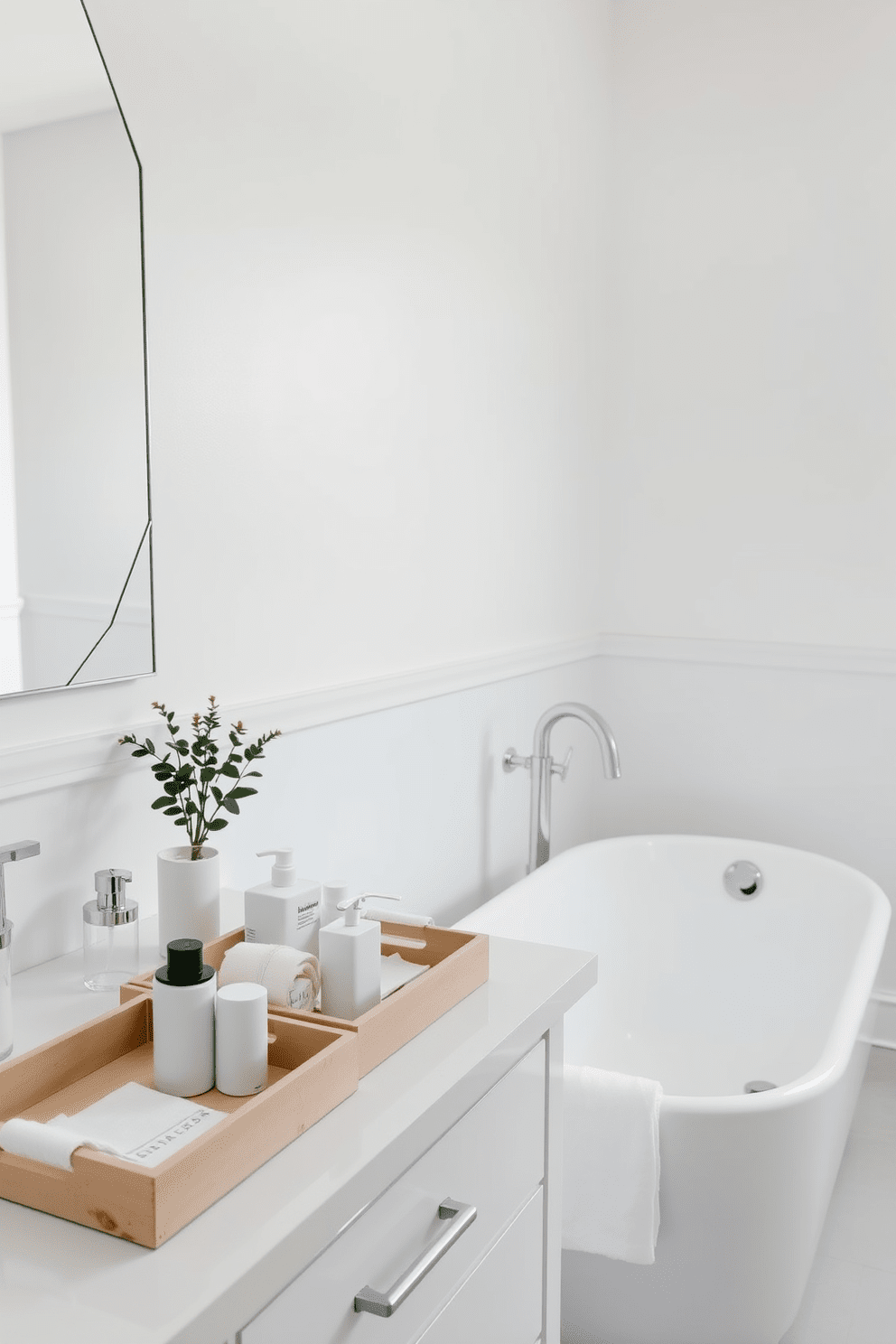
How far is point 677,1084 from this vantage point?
7.61 ft

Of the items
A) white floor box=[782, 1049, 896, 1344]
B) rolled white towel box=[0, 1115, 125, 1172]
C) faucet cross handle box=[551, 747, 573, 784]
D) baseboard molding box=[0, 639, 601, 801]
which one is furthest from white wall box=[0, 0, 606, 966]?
white floor box=[782, 1049, 896, 1344]

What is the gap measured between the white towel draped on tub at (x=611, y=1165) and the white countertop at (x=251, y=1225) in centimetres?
51

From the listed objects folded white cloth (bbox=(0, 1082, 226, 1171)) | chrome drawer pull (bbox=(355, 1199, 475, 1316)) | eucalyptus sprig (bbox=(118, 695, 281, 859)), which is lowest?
chrome drawer pull (bbox=(355, 1199, 475, 1316))

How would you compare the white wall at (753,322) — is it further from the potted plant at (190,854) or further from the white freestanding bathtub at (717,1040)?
the potted plant at (190,854)

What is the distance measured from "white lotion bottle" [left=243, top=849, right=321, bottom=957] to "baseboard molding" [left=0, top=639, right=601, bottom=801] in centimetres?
28

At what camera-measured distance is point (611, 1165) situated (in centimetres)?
149

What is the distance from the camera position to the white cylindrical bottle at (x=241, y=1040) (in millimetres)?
845

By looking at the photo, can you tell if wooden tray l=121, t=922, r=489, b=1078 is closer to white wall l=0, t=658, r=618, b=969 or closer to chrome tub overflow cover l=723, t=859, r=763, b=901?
white wall l=0, t=658, r=618, b=969

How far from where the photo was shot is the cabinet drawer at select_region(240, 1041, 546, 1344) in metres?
0.77

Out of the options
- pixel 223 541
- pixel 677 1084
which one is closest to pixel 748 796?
pixel 677 1084

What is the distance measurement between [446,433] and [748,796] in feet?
4.23

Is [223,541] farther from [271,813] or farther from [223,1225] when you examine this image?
[223,1225]

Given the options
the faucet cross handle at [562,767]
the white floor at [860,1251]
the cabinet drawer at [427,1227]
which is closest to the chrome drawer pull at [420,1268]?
the cabinet drawer at [427,1227]

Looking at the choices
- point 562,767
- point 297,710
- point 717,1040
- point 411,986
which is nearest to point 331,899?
point 411,986
